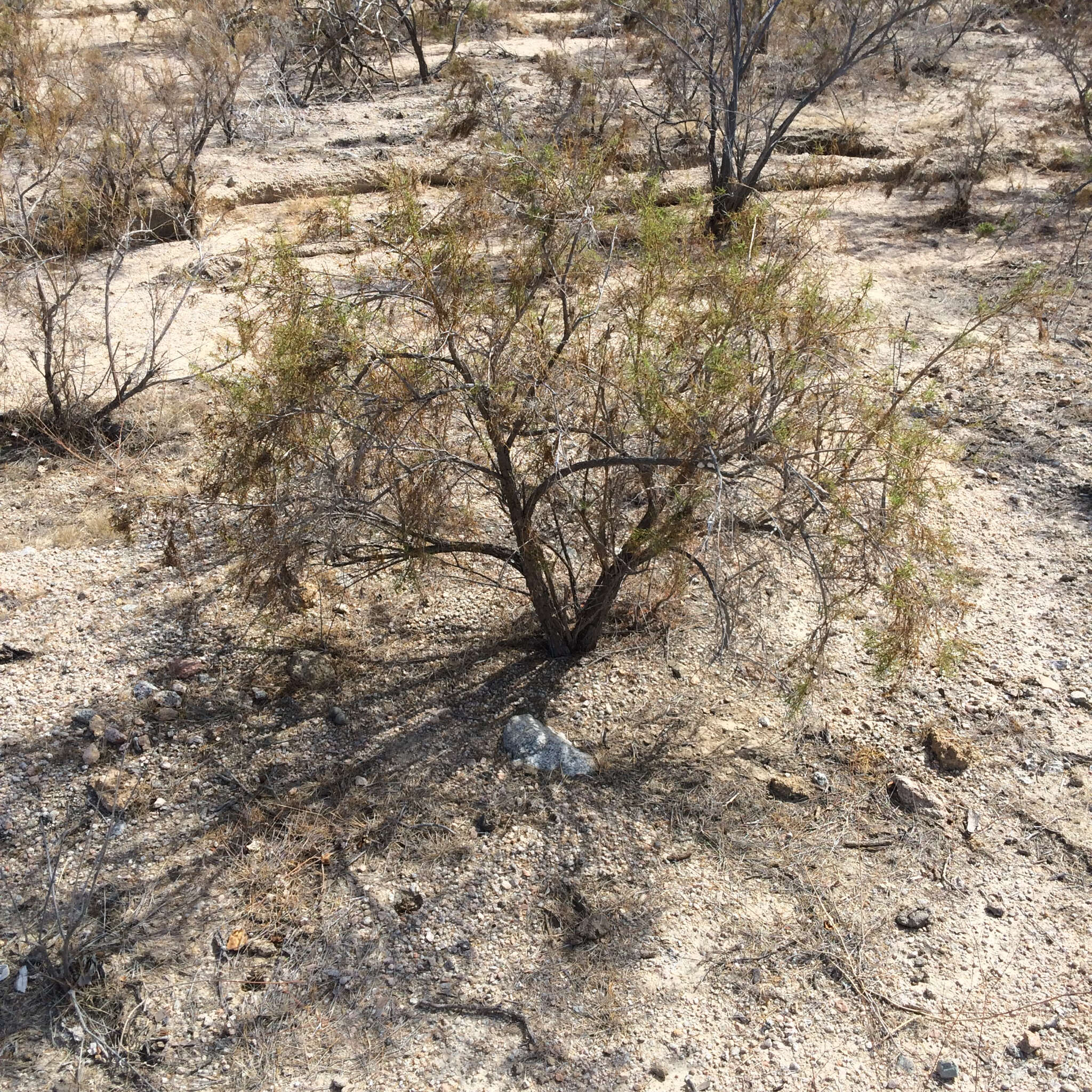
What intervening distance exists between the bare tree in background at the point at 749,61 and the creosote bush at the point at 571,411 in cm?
446

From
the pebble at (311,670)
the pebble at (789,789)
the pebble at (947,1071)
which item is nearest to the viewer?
the pebble at (947,1071)

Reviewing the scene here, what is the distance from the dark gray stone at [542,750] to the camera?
4.61 m

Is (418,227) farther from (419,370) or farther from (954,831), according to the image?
(954,831)

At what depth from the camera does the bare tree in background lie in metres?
9.21

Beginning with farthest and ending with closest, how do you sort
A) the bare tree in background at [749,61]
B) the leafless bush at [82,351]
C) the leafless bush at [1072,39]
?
the leafless bush at [1072,39]
the bare tree in background at [749,61]
the leafless bush at [82,351]

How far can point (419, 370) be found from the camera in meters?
4.14

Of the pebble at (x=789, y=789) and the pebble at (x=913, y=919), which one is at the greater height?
Result: the pebble at (x=789, y=789)

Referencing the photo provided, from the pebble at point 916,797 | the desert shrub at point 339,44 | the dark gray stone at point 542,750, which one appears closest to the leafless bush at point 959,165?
the desert shrub at point 339,44

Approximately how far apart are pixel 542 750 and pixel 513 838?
0.47 meters

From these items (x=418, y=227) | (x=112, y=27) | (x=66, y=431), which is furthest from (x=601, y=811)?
(x=112, y=27)

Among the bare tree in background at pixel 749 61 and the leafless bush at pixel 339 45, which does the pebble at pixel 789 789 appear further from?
the leafless bush at pixel 339 45

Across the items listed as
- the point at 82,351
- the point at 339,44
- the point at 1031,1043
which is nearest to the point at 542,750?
the point at 1031,1043

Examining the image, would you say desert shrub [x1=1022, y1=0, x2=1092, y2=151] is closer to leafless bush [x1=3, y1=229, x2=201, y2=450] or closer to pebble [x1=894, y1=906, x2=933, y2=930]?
leafless bush [x1=3, y1=229, x2=201, y2=450]

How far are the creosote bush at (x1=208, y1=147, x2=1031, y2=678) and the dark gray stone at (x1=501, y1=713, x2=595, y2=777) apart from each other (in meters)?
0.63
